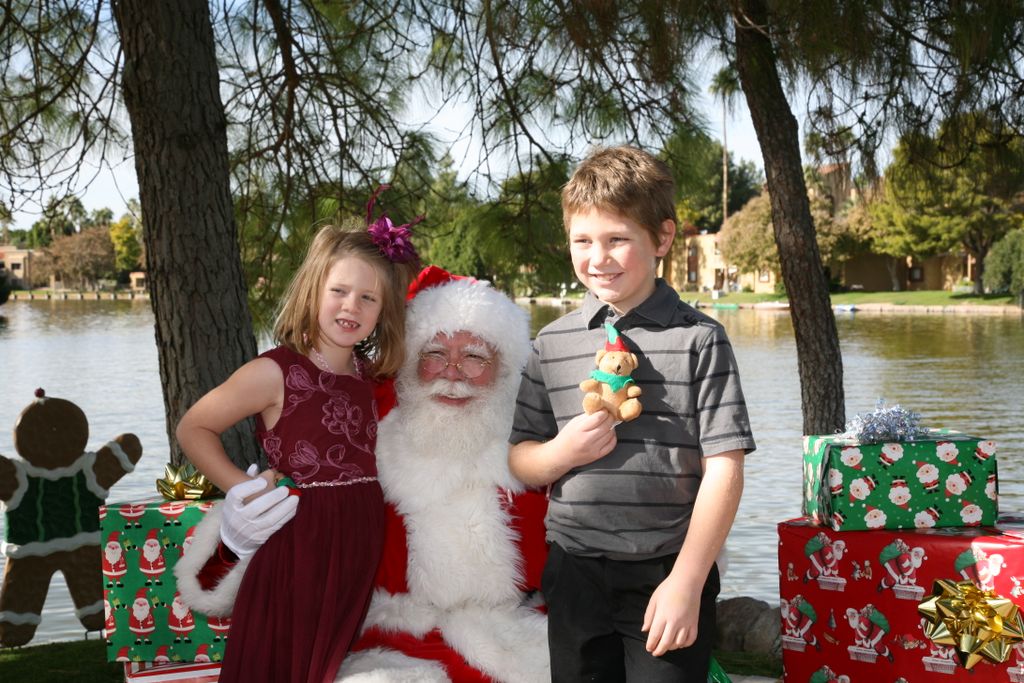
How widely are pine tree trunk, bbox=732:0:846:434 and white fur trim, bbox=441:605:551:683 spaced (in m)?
2.77

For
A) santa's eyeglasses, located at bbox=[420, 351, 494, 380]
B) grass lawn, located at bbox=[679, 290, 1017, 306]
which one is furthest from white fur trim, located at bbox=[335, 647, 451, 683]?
grass lawn, located at bbox=[679, 290, 1017, 306]

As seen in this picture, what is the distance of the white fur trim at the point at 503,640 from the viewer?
93.4 inches

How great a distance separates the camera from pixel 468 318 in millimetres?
2539

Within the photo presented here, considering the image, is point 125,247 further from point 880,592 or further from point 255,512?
point 880,592

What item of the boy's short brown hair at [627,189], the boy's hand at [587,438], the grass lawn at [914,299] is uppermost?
the boy's short brown hair at [627,189]

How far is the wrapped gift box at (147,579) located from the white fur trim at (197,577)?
0.56 ft

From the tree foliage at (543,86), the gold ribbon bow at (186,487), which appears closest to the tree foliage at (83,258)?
the tree foliage at (543,86)

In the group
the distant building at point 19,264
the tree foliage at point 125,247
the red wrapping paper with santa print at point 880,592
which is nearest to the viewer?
the red wrapping paper with santa print at point 880,592

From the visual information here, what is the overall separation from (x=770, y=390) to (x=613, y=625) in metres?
12.7

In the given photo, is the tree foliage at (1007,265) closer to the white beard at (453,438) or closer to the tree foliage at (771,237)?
the tree foliage at (771,237)

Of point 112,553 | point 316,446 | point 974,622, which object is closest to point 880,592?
point 974,622

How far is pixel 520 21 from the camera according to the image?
4.36 m

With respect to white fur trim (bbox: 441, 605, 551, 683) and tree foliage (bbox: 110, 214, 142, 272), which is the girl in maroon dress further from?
tree foliage (bbox: 110, 214, 142, 272)

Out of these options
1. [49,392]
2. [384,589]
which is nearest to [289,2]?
[384,589]
